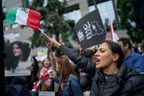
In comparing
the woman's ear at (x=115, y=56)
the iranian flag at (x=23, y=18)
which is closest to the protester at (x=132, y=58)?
the woman's ear at (x=115, y=56)

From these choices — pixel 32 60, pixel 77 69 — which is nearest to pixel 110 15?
pixel 32 60

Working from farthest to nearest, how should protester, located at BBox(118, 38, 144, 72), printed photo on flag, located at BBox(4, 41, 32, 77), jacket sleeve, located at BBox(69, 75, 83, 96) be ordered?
printed photo on flag, located at BBox(4, 41, 32, 77), jacket sleeve, located at BBox(69, 75, 83, 96), protester, located at BBox(118, 38, 144, 72)

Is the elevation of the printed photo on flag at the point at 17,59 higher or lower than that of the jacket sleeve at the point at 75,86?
lower

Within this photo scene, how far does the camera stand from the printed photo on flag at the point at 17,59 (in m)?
8.44

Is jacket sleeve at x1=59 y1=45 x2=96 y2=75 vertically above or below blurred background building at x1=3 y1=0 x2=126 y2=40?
above

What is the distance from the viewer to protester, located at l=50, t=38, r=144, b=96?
11.0ft

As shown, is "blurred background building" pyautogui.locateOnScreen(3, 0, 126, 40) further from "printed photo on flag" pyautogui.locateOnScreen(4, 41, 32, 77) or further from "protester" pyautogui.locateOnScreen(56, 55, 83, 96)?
"protester" pyautogui.locateOnScreen(56, 55, 83, 96)

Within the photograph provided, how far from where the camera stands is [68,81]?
546 cm

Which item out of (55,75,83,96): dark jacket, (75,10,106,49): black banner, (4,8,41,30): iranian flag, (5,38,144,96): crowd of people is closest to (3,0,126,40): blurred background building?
(4,8,41,30): iranian flag

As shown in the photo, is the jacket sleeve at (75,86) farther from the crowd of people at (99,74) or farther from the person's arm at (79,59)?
the person's arm at (79,59)

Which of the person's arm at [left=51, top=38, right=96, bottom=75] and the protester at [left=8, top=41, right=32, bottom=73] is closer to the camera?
the person's arm at [left=51, top=38, right=96, bottom=75]

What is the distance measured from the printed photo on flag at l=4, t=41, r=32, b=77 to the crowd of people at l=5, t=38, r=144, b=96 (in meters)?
1.43

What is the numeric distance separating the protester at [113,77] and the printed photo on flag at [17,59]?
15.8 ft

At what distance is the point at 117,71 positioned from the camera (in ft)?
12.0
